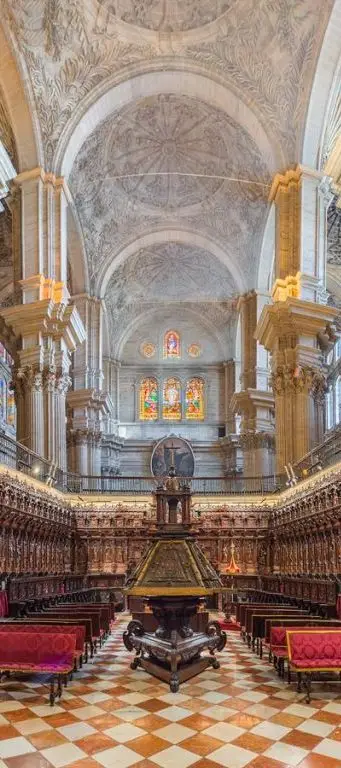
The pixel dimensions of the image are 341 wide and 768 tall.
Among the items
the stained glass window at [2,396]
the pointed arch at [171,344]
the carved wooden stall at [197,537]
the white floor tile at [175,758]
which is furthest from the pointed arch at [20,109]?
the pointed arch at [171,344]

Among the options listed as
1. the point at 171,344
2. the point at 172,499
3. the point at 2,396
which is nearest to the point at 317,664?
the point at 172,499

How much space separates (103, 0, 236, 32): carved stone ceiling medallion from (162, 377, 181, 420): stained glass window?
19.7 metres

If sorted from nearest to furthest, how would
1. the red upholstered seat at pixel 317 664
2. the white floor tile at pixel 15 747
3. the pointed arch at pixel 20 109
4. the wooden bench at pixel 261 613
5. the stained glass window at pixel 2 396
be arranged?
the white floor tile at pixel 15 747 < the red upholstered seat at pixel 317 664 < the wooden bench at pixel 261 613 < the pointed arch at pixel 20 109 < the stained glass window at pixel 2 396

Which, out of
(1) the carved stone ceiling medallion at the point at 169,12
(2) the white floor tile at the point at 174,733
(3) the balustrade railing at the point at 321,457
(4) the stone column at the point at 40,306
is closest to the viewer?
(2) the white floor tile at the point at 174,733

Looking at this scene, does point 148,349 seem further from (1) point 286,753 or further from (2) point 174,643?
(1) point 286,753

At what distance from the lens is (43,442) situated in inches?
723

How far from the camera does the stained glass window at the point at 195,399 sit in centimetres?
3641

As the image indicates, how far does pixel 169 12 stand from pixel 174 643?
18456 millimetres

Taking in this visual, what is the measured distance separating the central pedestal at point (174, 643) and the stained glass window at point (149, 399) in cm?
2706

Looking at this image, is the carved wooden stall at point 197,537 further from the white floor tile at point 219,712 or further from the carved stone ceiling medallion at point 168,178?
A: the carved stone ceiling medallion at point 168,178

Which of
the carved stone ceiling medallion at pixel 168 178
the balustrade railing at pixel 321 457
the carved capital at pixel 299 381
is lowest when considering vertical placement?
the balustrade railing at pixel 321 457

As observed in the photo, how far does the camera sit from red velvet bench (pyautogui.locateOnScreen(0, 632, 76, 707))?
7.39 m

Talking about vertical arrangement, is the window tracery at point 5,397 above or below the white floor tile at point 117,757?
above

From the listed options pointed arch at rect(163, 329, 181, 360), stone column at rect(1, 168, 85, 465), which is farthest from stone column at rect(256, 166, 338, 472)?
pointed arch at rect(163, 329, 181, 360)
